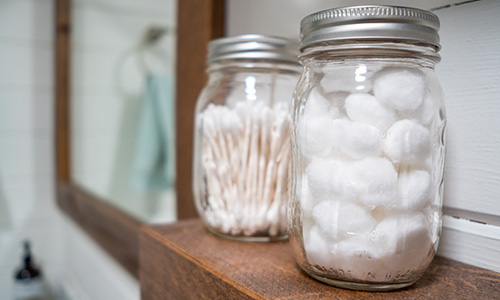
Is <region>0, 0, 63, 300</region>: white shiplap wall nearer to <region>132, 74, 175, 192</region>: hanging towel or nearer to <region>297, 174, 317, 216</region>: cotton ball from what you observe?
<region>132, 74, 175, 192</region>: hanging towel

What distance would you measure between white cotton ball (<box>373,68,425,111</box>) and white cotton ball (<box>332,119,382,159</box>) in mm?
22

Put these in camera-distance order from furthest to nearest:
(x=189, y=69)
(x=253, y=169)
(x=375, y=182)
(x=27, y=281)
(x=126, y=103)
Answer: (x=126, y=103), (x=27, y=281), (x=189, y=69), (x=253, y=169), (x=375, y=182)

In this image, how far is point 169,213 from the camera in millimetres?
1005

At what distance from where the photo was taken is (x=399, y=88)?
24cm

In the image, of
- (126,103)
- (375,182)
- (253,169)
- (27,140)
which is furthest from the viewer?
(27,140)

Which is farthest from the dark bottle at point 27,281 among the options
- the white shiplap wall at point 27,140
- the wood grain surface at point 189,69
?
the wood grain surface at point 189,69

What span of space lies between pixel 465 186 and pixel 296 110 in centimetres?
15

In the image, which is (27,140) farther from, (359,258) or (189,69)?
(359,258)

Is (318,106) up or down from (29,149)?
up

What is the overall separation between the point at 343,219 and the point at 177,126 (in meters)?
0.41

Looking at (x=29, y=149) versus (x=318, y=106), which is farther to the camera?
(x=29, y=149)

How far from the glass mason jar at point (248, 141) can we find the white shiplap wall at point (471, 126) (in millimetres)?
135

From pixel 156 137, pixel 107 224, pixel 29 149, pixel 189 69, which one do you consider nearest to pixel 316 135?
pixel 189 69

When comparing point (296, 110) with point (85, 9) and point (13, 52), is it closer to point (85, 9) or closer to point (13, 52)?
point (85, 9)
